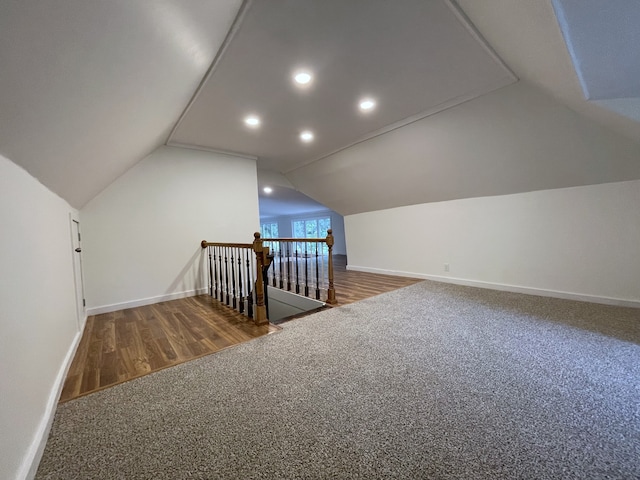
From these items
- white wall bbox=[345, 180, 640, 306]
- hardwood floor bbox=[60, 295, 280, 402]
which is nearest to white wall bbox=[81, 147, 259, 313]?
Answer: hardwood floor bbox=[60, 295, 280, 402]

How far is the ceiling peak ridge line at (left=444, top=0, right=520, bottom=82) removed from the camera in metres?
1.57

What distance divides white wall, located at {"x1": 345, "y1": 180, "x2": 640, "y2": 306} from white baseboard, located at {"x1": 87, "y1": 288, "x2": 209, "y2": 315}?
3927 millimetres

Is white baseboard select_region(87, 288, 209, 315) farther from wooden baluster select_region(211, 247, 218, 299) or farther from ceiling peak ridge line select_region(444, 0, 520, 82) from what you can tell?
ceiling peak ridge line select_region(444, 0, 520, 82)

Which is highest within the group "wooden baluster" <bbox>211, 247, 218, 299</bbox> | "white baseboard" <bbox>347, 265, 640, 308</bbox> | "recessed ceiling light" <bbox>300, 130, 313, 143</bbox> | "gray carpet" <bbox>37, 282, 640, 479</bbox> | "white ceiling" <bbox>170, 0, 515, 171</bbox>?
"recessed ceiling light" <bbox>300, 130, 313, 143</bbox>

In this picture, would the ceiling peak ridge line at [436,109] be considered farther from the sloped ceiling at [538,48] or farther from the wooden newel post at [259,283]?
the wooden newel post at [259,283]

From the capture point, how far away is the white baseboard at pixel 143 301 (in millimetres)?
3320

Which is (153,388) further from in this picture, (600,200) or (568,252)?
(600,200)

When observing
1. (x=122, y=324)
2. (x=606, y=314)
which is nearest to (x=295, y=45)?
(x=122, y=324)

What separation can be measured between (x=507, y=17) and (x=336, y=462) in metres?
2.67

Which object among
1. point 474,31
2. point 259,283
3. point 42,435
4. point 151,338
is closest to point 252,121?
point 259,283

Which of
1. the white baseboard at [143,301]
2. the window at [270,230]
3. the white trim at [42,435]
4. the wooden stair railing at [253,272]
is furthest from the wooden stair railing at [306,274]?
the window at [270,230]

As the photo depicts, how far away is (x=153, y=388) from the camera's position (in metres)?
1.67

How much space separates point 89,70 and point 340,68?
69.2 inches

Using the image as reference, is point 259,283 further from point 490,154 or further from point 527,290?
point 527,290
